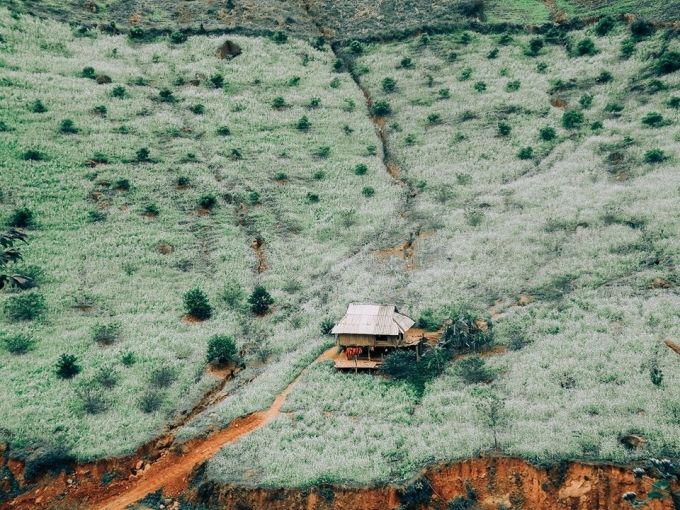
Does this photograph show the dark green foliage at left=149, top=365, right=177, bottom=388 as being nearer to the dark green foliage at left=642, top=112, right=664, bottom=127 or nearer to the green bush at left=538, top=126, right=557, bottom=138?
the green bush at left=538, top=126, right=557, bottom=138

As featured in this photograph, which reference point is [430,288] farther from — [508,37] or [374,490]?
[508,37]

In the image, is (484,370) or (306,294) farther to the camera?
(306,294)

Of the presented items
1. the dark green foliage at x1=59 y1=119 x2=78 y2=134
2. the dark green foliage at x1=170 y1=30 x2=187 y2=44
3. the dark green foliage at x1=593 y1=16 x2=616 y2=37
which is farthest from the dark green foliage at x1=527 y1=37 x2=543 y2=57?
the dark green foliage at x1=59 y1=119 x2=78 y2=134

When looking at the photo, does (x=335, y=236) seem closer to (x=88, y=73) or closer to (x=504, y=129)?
(x=504, y=129)

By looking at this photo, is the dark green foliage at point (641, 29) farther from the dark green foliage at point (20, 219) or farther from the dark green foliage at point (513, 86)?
the dark green foliage at point (20, 219)

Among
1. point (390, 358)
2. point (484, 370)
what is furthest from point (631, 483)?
point (390, 358)

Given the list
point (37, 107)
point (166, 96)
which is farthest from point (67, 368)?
point (166, 96)
